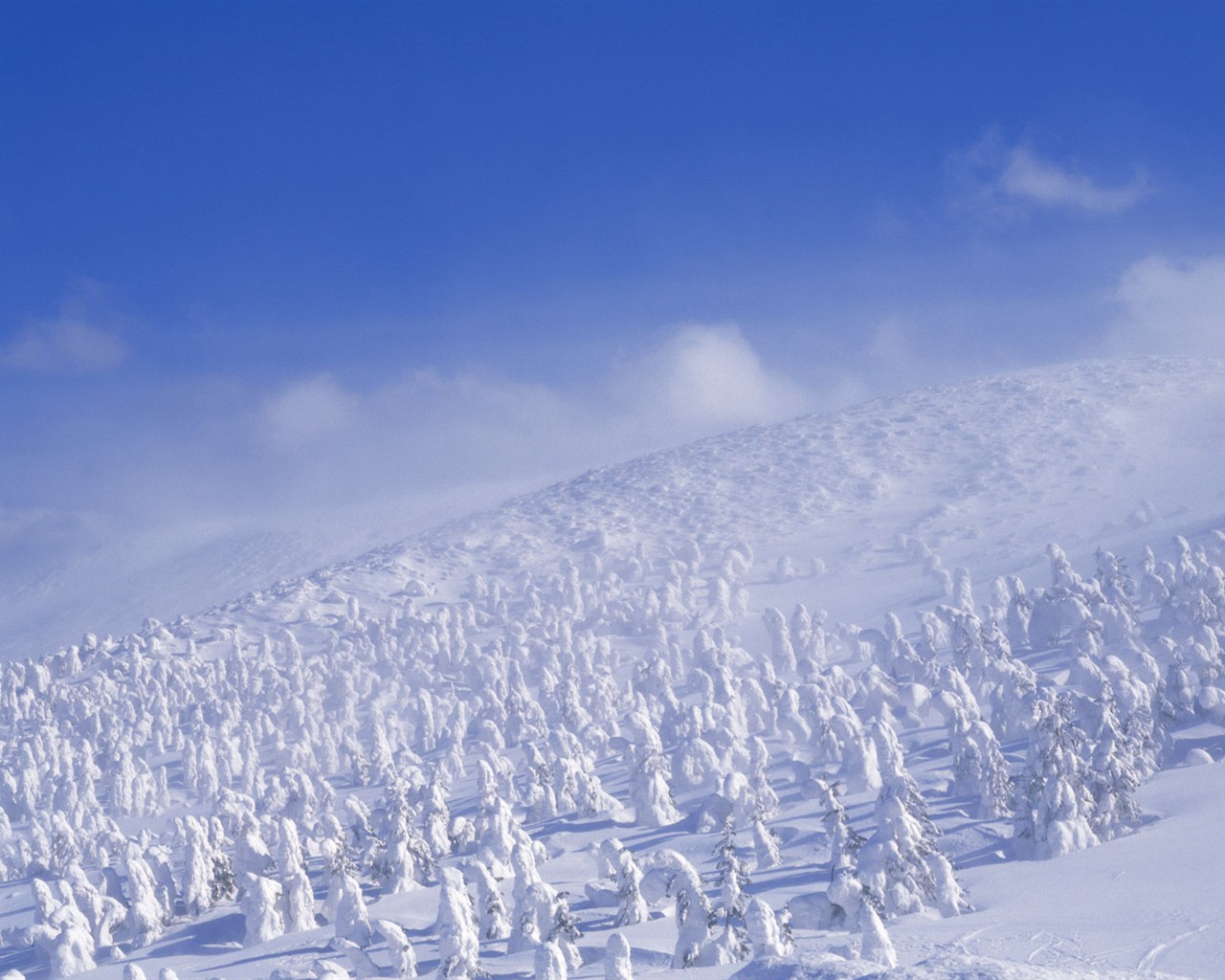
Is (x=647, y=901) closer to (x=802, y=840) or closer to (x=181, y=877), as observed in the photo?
(x=802, y=840)

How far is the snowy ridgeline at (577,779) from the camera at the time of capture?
139ft

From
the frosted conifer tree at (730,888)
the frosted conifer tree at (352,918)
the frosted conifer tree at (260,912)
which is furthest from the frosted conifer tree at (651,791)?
the frosted conifer tree at (730,888)

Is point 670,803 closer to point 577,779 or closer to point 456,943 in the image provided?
point 577,779

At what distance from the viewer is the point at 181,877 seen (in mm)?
60188

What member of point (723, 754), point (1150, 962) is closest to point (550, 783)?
point (723, 754)

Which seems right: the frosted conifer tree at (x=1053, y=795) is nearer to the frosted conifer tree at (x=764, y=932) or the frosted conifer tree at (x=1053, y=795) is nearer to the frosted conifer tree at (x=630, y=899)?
the frosted conifer tree at (x=764, y=932)

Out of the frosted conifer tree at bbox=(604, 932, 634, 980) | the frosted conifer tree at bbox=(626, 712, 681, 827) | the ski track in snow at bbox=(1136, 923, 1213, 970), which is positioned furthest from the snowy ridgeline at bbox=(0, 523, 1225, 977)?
the ski track in snow at bbox=(1136, 923, 1213, 970)

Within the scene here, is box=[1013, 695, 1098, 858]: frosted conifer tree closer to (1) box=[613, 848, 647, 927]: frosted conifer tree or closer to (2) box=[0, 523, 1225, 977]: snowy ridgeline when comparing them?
(2) box=[0, 523, 1225, 977]: snowy ridgeline

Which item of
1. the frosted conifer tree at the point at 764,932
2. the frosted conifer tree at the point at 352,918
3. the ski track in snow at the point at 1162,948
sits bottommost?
the ski track in snow at the point at 1162,948

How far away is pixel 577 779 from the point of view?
7619cm

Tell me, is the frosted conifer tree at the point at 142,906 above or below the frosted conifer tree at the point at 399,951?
above

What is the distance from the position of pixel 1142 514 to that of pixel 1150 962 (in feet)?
594

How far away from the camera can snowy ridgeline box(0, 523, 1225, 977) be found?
1668 inches

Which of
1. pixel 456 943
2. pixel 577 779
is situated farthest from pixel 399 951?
pixel 577 779
